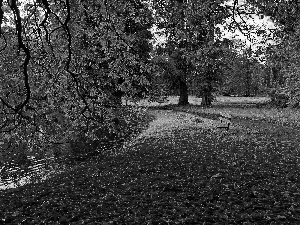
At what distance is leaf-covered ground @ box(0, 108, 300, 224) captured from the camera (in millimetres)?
6598

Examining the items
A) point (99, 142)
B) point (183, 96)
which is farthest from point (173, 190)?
point (183, 96)

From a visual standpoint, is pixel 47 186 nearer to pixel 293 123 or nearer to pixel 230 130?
pixel 230 130

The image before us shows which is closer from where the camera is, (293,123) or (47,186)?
(47,186)

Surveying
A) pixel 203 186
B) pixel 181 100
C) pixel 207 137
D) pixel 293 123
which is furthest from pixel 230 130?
pixel 181 100

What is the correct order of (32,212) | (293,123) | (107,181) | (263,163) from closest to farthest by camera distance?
(32,212) < (107,181) < (263,163) < (293,123)

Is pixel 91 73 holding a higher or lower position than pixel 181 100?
higher

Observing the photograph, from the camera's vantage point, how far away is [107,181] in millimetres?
9430

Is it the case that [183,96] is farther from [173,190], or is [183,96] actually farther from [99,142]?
[173,190]

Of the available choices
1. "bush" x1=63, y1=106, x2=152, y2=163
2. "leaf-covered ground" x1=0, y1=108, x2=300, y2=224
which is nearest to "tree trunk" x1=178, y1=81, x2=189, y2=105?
"bush" x1=63, y1=106, x2=152, y2=163

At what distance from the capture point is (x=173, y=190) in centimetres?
827

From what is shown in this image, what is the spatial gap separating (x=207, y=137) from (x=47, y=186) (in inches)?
351

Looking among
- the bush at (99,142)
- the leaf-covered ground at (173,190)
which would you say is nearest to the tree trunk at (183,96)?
the bush at (99,142)

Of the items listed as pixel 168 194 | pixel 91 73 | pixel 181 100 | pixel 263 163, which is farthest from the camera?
pixel 181 100

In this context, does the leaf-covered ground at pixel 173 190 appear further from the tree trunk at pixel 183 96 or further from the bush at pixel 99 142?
the tree trunk at pixel 183 96
